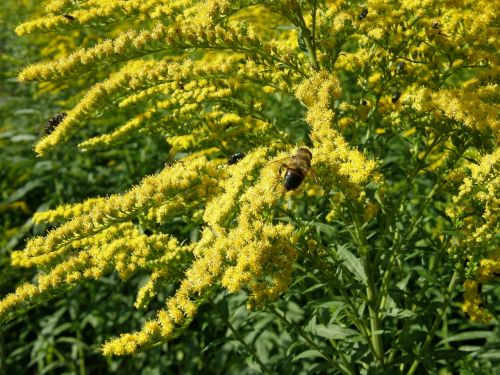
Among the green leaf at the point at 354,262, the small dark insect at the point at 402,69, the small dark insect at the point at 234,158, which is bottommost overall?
the green leaf at the point at 354,262

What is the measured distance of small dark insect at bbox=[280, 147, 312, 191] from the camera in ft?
8.34

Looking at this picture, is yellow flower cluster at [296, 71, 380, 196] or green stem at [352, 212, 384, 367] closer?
yellow flower cluster at [296, 71, 380, 196]

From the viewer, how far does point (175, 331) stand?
259cm

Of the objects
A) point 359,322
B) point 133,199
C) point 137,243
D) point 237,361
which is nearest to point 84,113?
point 133,199

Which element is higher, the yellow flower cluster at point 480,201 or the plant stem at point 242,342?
the yellow flower cluster at point 480,201

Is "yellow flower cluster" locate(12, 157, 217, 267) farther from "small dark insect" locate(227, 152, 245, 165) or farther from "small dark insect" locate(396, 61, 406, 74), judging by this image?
"small dark insect" locate(396, 61, 406, 74)

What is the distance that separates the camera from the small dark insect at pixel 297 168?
2.54 m

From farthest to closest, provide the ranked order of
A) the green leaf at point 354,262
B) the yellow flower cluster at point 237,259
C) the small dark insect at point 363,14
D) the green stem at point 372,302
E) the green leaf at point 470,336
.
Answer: the green leaf at point 470,336, the small dark insect at point 363,14, the green leaf at point 354,262, the green stem at point 372,302, the yellow flower cluster at point 237,259

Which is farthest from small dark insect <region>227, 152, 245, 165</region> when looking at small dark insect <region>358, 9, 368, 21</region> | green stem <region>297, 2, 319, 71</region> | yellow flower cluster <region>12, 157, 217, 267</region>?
small dark insect <region>358, 9, 368, 21</region>

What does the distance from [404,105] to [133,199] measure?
164 cm

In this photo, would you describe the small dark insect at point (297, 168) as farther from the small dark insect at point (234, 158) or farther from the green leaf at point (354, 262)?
the small dark insect at point (234, 158)

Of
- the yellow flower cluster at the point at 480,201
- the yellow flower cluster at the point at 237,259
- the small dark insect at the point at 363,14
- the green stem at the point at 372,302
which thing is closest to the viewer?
the yellow flower cluster at the point at 237,259

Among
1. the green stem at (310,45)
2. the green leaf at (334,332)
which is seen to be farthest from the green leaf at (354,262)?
the green stem at (310,45)

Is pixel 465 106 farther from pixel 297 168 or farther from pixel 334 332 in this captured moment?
pixel 334 332
